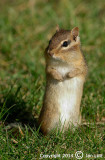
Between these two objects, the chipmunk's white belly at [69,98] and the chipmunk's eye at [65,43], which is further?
the chipmunk's white belly at [69,98]

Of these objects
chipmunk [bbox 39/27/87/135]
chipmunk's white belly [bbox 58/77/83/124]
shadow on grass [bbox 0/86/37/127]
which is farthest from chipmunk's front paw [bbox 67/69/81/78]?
shadow on grass [bbox 0/86/37/127]

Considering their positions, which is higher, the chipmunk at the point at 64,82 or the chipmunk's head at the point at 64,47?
the chipmunk's head at the point at 64,47

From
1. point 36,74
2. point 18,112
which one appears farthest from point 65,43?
point 36,74

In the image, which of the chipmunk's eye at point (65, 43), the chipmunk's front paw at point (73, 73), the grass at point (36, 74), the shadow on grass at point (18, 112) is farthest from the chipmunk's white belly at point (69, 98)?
the shadow on grass at point (18, 112)

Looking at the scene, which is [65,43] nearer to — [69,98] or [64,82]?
[64,82]

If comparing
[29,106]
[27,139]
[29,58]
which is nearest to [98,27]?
[29,58]

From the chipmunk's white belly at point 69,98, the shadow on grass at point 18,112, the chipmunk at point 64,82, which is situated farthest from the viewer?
the shadow on grass at point 18,112

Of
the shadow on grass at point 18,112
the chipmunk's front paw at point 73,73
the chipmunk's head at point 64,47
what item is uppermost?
the chipmunk's head at point 64,47

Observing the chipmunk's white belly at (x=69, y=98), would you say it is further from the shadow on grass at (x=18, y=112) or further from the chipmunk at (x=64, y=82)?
the shadow on grass at (x=18, y=112)
